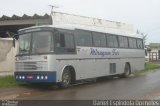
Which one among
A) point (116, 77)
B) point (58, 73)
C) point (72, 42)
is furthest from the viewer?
point (116, 77)

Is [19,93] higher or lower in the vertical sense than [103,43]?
lower

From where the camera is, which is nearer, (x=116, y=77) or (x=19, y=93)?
(x=19, y=93)

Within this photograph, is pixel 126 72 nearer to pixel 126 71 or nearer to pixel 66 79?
pixel 126 71

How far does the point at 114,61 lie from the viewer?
24016 mm

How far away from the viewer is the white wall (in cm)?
2244

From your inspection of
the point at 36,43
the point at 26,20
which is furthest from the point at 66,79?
the point at 26,20

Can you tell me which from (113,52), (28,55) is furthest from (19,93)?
(113,52)

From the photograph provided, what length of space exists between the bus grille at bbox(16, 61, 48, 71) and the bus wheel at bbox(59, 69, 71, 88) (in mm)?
1212

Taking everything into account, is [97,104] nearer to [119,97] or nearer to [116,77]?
[119,97]

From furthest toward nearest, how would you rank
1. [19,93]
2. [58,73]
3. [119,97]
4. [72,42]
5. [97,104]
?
[72,42], [58,73], [19,93], [119,97], [97,104]

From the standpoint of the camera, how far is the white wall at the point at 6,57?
22438 mm

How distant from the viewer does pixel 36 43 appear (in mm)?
17906

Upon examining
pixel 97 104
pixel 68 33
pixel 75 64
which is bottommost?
pixel 97 104

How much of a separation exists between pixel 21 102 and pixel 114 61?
1109cm
